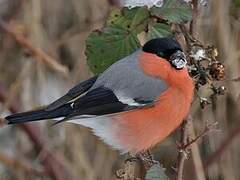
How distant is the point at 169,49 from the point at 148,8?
4.8 inches

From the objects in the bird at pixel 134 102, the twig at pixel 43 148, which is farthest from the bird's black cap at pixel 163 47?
the twig at pixel 43 148

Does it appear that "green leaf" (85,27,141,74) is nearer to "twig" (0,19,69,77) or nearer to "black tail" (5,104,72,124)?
"black tail" (5,104,72,124)

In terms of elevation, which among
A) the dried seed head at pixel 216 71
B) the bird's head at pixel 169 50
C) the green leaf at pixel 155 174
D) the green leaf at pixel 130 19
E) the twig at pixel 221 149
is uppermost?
the green leaf at pixel 130 19

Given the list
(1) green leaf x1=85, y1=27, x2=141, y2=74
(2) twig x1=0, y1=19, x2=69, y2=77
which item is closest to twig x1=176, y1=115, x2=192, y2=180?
(1) green leaf x1=85, y1=27, x2=141, y2=74

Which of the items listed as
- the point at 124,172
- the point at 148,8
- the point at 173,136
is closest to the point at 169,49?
the point at 148,8

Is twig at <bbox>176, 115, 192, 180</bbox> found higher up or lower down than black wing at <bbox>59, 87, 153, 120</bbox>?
lower down

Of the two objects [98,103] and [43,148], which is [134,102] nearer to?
[98,103]

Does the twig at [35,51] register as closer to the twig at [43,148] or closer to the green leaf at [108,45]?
the twig at [43,148]

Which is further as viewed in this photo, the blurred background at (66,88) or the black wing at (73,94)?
the blurred background at (66,88)

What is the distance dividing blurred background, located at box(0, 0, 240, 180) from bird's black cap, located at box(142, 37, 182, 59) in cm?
57

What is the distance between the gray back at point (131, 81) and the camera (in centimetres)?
140

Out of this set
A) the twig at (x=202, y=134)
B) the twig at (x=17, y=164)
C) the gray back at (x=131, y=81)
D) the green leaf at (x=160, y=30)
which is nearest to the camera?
the twig at (x=202, y=134)

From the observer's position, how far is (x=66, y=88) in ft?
7.98

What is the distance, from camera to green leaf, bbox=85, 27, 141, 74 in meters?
1.32
